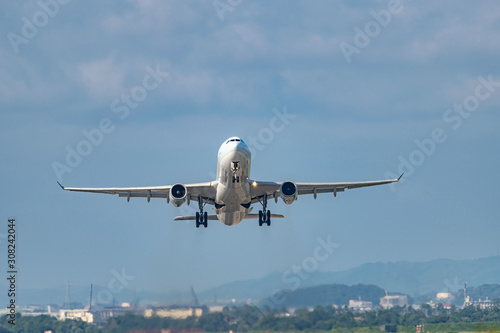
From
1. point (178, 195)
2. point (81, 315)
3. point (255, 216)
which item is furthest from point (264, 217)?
point (81, 315)

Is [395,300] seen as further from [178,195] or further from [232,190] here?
[178,195]

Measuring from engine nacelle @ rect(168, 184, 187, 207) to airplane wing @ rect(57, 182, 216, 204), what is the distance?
106 cm

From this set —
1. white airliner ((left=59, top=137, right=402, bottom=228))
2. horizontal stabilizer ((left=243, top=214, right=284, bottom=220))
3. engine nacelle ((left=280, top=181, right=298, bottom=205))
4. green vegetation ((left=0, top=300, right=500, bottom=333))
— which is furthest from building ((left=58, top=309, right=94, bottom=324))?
engine nacelle ((left=280, top=181, right=298, bottom=205))

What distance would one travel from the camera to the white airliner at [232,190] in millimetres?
53719

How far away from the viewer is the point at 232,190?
5572 cm

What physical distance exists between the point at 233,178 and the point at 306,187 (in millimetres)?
7871

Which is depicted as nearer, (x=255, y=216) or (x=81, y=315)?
(x=81, y=315)

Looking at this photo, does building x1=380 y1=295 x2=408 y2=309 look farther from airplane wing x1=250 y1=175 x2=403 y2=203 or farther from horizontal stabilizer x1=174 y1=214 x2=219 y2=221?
horizontal stabilizer x1=174 y1=214 x2=219 y2=221

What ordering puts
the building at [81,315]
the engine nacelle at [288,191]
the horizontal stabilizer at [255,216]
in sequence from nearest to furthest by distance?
the engine nacelle at [288,191], the building at [81,315], the horizontal stabilizer at [255,216]

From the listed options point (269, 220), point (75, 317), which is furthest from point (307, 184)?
point (75, 317)

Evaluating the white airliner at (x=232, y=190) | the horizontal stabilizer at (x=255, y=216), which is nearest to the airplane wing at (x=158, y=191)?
the white airliner at (x=232, y=190)

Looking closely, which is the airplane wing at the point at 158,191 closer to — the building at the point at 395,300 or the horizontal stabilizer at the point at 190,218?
the horizontal stabilizer at the point at 190,218

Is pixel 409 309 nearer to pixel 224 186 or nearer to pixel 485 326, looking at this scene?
pixel 485 326

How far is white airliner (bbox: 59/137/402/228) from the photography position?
176ft
